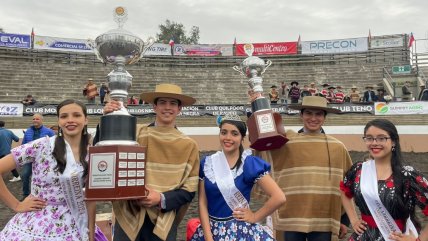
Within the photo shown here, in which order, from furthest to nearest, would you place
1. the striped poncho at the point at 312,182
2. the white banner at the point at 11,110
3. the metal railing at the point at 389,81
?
the metal railing at the point at 389,81, the white banner at the point at 11,110, the striped poncho at the point at 312,182

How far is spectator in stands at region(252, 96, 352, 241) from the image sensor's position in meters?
3.21

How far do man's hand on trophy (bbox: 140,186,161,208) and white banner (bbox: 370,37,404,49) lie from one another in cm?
2315

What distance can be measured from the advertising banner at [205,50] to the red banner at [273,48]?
620 mm

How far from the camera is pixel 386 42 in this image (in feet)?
75.8

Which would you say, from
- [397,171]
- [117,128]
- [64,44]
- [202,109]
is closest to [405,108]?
[202,109]

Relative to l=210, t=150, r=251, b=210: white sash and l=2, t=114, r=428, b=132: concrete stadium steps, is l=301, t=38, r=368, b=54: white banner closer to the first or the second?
l=2, t=114, r=428, b=132: concrete stadium steps

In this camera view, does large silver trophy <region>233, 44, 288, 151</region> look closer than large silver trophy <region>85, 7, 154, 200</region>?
No

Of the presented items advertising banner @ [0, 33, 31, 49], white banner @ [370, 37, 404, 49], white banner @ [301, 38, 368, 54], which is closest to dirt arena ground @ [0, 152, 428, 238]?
white banner @ [370, 37, 404, 49]

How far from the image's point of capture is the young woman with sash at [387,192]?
2447 millimetres

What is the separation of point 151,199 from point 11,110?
12803 mm

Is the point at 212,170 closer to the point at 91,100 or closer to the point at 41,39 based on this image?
the point at 91,100

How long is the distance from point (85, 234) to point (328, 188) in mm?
1778

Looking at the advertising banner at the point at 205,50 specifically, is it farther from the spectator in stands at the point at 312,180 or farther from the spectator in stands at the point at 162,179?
the spectator in stands at the point at 162,179

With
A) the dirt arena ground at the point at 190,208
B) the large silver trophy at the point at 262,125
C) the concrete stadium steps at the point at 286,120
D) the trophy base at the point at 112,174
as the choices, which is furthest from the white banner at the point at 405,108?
the trophy base at the point at 112,174
